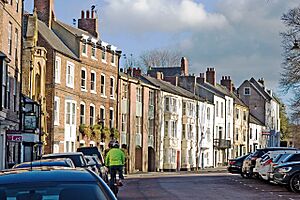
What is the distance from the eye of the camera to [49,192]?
294 inches

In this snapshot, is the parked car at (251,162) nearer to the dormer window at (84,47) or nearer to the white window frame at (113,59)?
the dormer window at (84,47)

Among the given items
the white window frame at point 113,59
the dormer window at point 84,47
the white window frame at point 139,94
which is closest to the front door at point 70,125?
the dormer window at point 84,47

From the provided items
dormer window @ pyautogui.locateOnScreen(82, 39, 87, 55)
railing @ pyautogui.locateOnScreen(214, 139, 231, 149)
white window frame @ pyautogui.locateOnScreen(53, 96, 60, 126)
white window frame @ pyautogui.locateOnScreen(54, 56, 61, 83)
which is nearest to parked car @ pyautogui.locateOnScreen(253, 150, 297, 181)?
white window frame @ pyautogui.locateOnScreen(53, 96, 60, 126)

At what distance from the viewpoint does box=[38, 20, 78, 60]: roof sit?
5071 cm

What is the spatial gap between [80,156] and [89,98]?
33614 mm

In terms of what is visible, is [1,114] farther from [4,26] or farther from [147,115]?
[147,115]

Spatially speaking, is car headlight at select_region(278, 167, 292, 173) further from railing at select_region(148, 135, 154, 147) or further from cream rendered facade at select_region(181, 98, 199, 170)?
cream rendered facade at select_region(181, 98, 199, 170)

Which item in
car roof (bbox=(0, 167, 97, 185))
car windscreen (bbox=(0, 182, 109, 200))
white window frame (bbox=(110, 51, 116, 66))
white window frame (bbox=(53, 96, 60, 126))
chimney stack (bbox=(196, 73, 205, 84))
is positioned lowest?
car windscreen (bbox=(0, 182, 109, 200))

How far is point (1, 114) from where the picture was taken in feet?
106

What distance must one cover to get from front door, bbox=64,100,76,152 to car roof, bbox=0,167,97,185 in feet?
144

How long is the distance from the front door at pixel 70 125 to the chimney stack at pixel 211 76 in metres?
44.2

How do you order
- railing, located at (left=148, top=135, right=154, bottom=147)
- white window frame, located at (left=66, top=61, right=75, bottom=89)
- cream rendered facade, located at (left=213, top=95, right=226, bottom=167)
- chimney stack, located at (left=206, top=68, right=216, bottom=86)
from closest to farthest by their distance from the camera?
white window frame, located at (left=66, top=61, right=75, bottom=89), railing, located at (left=148, top=135, right=154, bottom=147), cream rendered facade, located at (left=213, top=95, right=226, bottom=167), chimney stack, located at (left=206, top=68, right=216, bottom=86)

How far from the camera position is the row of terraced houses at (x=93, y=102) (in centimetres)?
3897

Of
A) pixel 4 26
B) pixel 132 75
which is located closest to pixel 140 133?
pixel 132 75
